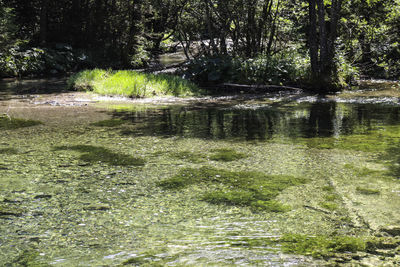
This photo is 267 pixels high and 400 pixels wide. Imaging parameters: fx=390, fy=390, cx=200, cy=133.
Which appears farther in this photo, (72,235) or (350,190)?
(350,190)

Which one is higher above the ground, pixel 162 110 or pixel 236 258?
pixel 162 110

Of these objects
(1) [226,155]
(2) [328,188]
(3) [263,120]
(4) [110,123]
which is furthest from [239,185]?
(4) [110,123]

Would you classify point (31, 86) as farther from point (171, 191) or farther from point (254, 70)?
point (171, 191)

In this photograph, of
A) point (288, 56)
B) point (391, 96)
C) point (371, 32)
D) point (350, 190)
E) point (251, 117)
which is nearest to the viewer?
point (350, 190)

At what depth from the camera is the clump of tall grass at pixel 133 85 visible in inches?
464

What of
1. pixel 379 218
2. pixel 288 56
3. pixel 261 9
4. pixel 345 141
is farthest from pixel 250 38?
pixel 379 218

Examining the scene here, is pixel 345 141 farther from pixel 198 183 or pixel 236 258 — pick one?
pixel 236 258

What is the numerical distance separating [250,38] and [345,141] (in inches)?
452

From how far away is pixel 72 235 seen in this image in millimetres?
2879

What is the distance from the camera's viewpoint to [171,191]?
3.82 metres

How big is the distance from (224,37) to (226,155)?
11.1m

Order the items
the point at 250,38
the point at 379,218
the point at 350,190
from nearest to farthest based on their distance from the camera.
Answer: the point at 379,218 < the point at 350,190 < the point at 250,38

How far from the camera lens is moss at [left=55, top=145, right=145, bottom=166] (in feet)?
15.8

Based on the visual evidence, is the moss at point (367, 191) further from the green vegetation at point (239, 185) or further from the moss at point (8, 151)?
the moss at point (8, 151)
